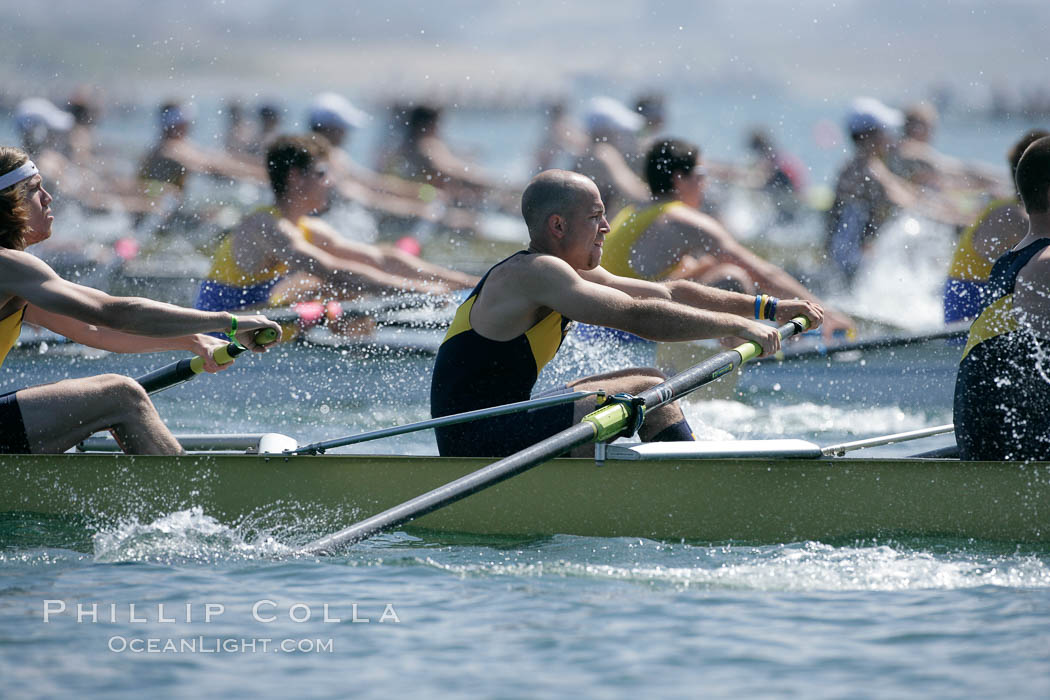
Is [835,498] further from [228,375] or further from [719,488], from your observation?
[228,375]

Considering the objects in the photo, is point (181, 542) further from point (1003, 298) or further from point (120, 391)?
point (1003, 298)

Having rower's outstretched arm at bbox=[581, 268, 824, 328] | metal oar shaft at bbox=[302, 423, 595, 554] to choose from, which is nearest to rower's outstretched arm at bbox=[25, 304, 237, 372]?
metal oar shaft at bbox=[302, 423, 595, 554]

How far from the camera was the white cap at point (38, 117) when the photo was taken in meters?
14.3

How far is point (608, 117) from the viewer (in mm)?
12547

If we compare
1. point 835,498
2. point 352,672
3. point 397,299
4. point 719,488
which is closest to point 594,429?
point 719,488

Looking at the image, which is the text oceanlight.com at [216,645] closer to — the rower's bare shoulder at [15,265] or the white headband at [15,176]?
the rower's bare shoulder at [15,265]

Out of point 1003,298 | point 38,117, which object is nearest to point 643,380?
point 1003,298

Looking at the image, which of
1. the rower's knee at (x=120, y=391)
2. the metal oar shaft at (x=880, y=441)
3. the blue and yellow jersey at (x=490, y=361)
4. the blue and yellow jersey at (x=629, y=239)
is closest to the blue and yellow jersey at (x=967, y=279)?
the blue and yellow jersey at (x=629, y=239)

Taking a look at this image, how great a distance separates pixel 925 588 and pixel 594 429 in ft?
3.70

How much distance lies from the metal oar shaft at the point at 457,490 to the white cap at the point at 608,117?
27.2 ft

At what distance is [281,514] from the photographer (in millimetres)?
4906

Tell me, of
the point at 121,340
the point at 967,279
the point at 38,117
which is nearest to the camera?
the point at 121,340

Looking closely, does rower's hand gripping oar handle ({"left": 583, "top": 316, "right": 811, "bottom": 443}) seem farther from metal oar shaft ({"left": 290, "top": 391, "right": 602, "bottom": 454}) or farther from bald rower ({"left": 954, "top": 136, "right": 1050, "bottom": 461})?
bald rower ({"left": 954, "top": 136, "right": 1050, "bottom": 461})

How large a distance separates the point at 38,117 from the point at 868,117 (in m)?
8.23
